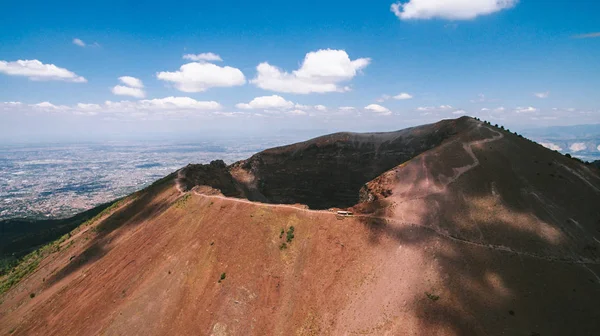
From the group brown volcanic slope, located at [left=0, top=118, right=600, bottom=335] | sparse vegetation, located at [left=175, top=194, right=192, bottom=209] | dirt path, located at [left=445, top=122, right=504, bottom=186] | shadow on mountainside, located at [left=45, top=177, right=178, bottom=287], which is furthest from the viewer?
sparse vegetation, located at [left=175, top=194, right=192, bottom=209]

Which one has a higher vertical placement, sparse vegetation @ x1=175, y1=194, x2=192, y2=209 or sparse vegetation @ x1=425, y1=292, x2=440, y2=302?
sparse vegetation @ x1=175, y1=194, x2=192, y2=209

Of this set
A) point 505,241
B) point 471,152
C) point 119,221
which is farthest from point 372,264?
point 119,221

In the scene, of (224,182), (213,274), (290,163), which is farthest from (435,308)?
(290,163)

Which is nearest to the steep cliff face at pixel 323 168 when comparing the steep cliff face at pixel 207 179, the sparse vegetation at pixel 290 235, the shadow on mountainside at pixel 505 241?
the steep cliff face at pixel 207 179

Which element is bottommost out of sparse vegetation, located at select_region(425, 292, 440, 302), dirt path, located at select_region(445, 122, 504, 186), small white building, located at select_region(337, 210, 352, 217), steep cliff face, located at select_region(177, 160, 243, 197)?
sparse vegetation, located at select_region(425, 292, 440, 302)

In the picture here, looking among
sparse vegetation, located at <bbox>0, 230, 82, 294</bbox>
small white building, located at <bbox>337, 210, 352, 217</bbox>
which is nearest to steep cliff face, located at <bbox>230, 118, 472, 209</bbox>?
small white building, located at <bbox>337, 210, 352, 217</bbox>

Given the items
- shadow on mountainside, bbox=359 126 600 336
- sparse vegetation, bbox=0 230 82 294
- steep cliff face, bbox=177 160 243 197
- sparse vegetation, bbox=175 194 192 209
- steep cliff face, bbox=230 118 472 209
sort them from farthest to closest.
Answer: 1. steep cliff face, bbox=230 118 472 209
2. steep cliff face, bbox=177 160 243 197
3. sparse vegetation, bbox=0 230 82 294
4. sparse vegetation, bbox=175 194 192 209
5. shadow on mountainside, bbox=359 126 600 336

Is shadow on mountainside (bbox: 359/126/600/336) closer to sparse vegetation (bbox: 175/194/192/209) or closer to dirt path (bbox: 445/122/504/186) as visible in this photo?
dirt path (bbox: 445/122/504/186)
